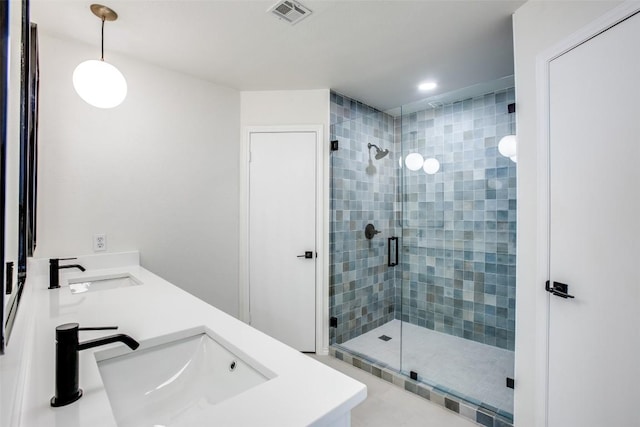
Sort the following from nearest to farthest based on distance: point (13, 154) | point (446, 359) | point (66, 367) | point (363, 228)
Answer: point (13, 154) < point (66, 367) < point (446, 359) < point (363, 228)

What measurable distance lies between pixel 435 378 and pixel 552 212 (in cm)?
150

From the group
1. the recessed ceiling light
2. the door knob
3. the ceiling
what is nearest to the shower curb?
the door knob

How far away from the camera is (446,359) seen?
2635mm

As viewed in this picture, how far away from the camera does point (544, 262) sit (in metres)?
1.55

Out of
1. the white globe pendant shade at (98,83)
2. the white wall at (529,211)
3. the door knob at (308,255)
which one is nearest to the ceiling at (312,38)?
the white wall at (529,211)

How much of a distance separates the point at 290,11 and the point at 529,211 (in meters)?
1.76

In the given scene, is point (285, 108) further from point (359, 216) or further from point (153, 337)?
point (153, 337)

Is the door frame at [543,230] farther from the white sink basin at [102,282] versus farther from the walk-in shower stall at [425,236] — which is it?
the white sink basin at [102,282]

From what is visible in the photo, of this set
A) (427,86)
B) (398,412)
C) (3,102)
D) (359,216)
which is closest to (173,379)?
(3,102)

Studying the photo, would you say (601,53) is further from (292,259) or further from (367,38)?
(292,259)

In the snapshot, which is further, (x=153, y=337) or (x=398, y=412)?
(x=398, y=412)

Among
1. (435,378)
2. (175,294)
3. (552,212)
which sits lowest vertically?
(435,378)

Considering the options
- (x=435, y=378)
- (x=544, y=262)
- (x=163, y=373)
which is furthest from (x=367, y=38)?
(x=435, y=378)

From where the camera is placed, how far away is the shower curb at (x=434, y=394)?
5.98 ft
